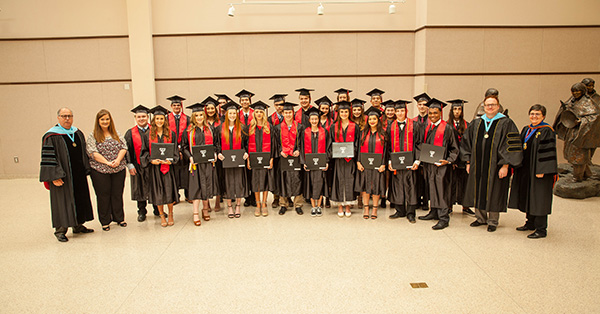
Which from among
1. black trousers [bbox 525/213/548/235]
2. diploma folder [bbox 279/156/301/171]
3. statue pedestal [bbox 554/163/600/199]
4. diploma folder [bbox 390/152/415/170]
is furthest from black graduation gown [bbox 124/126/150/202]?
statue pedestal [bbox 554/163/600/199]

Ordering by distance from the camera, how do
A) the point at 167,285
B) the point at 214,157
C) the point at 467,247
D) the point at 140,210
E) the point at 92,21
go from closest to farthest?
the point at 167,285
the point at 467,247
the point at 214,157
the point at 140,210
the point at 92,21

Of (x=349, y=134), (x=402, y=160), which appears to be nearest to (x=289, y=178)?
(x=349, y=134)

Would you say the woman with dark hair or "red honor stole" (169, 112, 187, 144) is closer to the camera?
the woman with dark hair

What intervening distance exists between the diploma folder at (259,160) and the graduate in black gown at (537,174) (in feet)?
11.1

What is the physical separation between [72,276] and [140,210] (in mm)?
1898

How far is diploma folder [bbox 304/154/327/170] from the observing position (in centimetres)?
538

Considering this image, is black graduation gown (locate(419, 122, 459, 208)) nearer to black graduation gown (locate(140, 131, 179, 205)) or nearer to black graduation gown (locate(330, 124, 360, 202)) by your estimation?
black graduation gown (locate(330, 124, 360, 202))

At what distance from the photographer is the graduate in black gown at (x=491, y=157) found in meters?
4.61

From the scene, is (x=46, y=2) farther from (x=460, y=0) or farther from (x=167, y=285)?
(x=460, y=0)

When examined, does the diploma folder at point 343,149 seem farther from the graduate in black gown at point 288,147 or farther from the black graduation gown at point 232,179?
the black graduation gown at point 232,179

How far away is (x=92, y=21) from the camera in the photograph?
8438 millimetres

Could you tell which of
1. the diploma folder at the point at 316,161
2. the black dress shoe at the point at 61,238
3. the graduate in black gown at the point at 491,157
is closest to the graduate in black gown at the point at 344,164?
the diploma folder at the point at 316,161

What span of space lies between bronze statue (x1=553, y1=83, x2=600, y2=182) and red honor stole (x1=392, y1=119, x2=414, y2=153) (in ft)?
11.5

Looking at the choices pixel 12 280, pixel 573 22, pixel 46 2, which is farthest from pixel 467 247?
pixel 46 2
